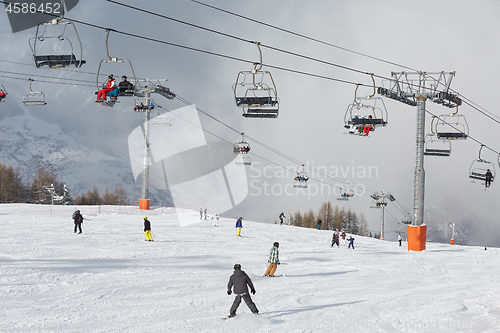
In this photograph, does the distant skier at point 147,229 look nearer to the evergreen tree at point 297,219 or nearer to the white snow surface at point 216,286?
the white snow surface at point 216,286

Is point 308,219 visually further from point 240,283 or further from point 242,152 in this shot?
point 240,283

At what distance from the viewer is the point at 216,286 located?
46.6 feet

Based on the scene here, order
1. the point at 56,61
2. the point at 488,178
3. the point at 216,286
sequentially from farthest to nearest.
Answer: the point at 488,178 → the point at 216,286 → the point at 56,61

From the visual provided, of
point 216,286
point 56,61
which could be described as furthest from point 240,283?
point 56,61

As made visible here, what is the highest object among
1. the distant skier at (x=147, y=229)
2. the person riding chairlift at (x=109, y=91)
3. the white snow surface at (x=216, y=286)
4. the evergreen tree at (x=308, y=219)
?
the person riding chairlift at (x=109, y=91)

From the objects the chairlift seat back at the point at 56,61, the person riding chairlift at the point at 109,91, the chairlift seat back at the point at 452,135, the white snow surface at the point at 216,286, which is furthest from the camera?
the chairlift seat back at the point at 452,135

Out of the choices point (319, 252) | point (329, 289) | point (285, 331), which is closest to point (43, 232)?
point (319, 252)

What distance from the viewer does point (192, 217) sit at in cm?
3734

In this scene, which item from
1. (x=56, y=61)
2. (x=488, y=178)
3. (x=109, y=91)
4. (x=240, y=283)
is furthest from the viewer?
(x=488, y=178)

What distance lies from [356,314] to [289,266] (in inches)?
283

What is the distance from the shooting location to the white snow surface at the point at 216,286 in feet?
34.6

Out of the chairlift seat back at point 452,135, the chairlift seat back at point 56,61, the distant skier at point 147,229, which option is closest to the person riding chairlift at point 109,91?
the chairlift seat back at point 56,61

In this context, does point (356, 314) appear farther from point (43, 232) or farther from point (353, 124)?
point (43, 232)

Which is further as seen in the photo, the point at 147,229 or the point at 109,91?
the point at 147,229
